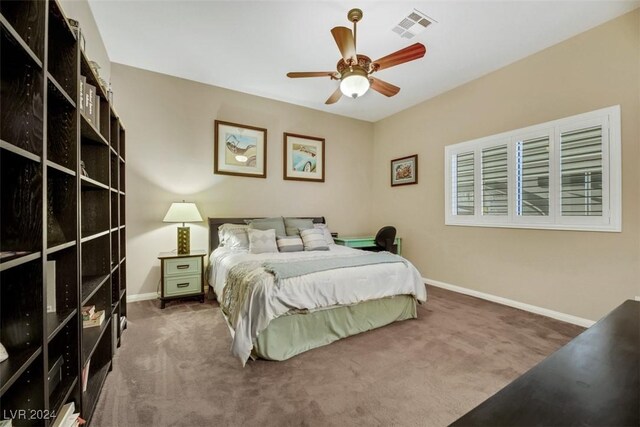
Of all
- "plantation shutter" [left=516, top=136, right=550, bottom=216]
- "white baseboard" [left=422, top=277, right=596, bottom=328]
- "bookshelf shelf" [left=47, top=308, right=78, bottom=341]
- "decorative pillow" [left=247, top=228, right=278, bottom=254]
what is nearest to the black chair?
"white baseboard" [left=422, top=277, right=596, bottom=328]

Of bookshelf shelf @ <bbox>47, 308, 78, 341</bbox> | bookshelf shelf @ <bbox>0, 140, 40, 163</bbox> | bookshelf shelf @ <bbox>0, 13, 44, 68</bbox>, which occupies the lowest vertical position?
bookshelf shelf @ <bbox>47, 308, 78, 341</bbox>

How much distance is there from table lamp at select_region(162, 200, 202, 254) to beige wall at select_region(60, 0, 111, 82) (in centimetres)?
164

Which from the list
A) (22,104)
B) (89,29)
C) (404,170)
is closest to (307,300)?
(22,104)

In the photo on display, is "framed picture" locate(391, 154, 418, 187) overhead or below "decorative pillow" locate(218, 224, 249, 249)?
overhead

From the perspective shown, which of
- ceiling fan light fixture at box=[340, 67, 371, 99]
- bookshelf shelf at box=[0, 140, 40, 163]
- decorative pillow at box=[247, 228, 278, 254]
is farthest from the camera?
decorative pillow at box=[247, 228, 278, 254]

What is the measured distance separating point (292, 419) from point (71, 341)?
1171 millimetres

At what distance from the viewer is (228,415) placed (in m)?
1.56

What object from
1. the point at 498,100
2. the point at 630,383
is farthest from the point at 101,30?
the point at 498,100

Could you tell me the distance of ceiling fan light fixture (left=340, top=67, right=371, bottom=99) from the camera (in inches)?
92.4

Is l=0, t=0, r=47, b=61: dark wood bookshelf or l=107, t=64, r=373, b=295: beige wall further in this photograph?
l=107, t=64, r=373, b=295: beige wall

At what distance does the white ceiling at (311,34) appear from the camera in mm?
2486

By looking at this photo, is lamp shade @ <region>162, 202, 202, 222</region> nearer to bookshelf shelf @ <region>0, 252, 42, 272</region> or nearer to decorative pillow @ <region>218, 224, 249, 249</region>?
decorative pillow @ <region>218, 224, 249, 249</region>

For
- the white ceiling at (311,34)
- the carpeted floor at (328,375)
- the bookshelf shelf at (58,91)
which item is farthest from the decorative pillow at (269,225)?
the bookshelf shelf at (58,91)

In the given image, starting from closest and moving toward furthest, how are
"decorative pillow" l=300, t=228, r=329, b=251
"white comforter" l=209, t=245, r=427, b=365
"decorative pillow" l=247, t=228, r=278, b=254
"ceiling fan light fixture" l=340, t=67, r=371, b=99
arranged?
"white comforter" l=209, t=245, r=427, b=365, "ceiling fan light fixture" l=340, t=67, r=371, b=99, "decorative pillow" l=247, t=228, r=278, b=254, "decorative pillow" l=300, t=228, r=329, b=251
